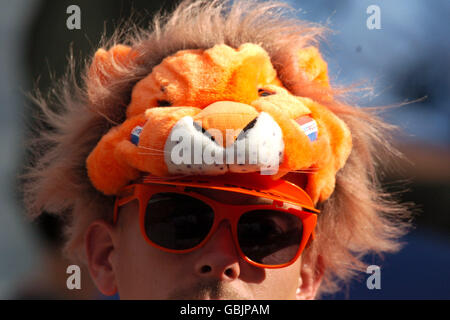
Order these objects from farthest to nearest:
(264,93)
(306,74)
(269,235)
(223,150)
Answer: (306,74), (264,93), (269,235), (223,150)

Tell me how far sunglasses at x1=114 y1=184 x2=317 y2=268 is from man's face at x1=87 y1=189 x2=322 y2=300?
0.02 meters

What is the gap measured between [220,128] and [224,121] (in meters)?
0.02

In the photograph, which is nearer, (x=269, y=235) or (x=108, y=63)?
(x=269, y=235)

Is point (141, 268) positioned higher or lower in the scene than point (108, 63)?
lower

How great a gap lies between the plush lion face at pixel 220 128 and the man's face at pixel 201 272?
0.39 feet

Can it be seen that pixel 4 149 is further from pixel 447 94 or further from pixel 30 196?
pixel 447 94

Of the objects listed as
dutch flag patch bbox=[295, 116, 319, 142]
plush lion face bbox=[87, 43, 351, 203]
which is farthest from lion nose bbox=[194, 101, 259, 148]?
dutch flag patch bbox=[295, 116, 319, 142]

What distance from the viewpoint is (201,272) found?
4.20 ft

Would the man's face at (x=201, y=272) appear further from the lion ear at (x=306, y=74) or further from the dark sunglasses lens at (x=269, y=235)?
the lion ear at (x=306, y=74)

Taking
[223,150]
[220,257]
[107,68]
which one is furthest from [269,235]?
[107,68]

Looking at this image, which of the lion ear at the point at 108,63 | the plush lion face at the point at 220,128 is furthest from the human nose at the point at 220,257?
the lion ear at the point at 108,63

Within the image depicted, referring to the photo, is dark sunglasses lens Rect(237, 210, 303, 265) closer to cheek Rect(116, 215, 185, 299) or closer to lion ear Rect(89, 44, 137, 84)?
cheek Rect(116, 215, 185, 299)

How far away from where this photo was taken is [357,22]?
2000 mm

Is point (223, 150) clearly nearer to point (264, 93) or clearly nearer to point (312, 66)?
point (264, 93)
